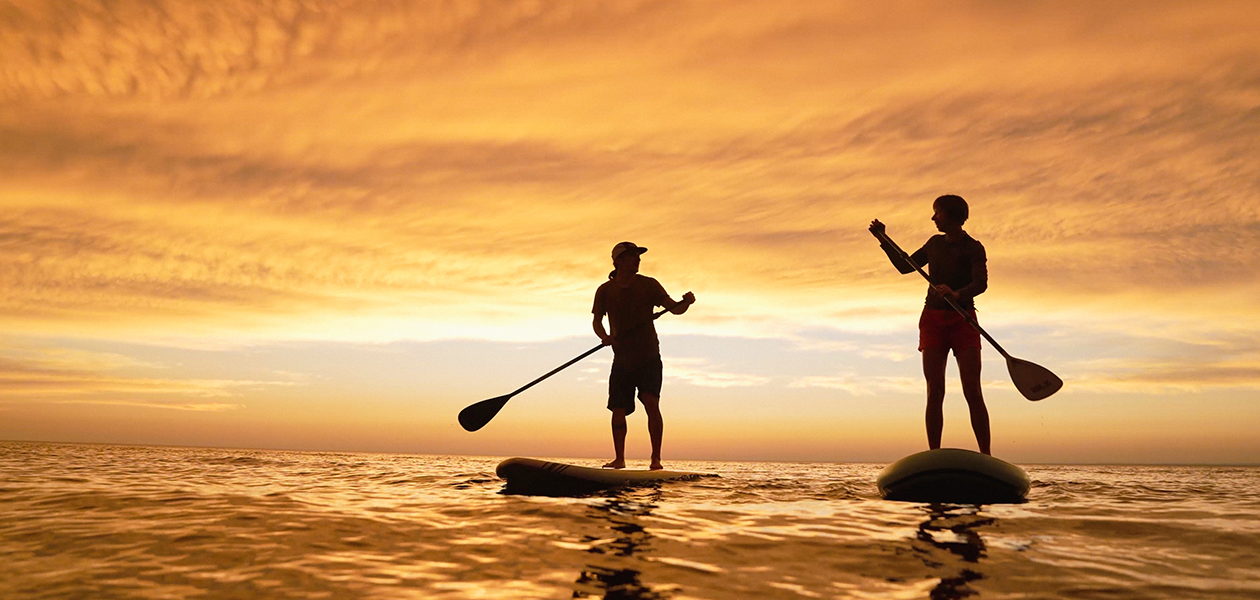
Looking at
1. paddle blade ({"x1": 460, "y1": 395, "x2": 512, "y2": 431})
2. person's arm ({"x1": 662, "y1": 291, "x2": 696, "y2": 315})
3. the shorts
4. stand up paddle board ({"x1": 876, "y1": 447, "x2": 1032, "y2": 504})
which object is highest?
person's arm ({"x1": 662, "y1": 291, "x2": 696, "y2": 315})

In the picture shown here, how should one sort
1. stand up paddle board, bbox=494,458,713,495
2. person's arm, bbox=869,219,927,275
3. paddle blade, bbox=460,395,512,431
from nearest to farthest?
stand up paddle board, bbox=494,458,713,495 → person's arm, bbox=869,219,927,275 → paddle blade, bbox=460,395,512,431

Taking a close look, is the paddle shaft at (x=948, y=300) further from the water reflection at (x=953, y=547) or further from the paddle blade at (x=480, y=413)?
the paddle blade at (x=480, y=413)

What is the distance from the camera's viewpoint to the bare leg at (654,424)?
8415mm

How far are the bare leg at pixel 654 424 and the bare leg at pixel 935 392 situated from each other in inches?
114

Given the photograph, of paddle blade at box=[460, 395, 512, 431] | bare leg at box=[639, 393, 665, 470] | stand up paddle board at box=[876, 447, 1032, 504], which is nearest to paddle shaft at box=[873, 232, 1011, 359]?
stand up paddle board at box=[876, 447, 1032, 504]

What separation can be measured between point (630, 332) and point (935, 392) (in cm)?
347

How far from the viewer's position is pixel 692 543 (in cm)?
363

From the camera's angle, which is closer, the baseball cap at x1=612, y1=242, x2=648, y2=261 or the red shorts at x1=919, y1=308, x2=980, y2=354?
the red shorts at x1=919, y1=308, x2=980, y2=354

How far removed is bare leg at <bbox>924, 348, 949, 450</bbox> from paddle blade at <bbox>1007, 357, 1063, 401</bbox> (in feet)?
2.73

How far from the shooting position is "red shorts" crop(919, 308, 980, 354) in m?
6.78

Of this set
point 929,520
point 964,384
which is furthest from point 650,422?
point 929,520

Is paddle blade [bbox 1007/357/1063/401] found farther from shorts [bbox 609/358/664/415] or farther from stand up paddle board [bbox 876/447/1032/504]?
shorts [bbox 609/358/664/415]

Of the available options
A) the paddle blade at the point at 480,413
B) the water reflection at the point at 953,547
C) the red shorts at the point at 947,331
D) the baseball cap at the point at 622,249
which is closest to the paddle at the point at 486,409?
the paddle blade at the point at 480,413

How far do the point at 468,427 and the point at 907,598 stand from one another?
24.1ft
